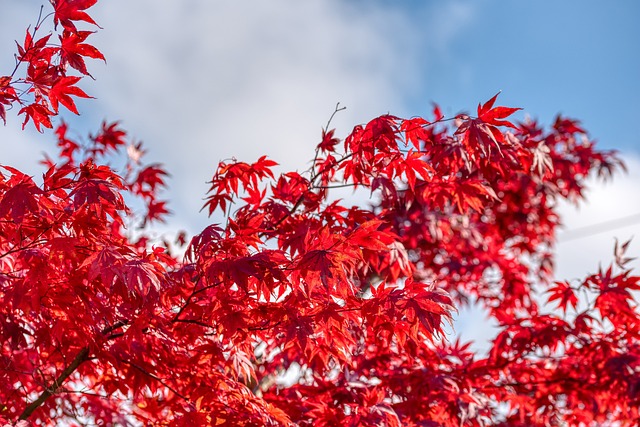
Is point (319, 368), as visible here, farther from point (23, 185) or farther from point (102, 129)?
point (102, 129)

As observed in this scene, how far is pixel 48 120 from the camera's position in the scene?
2443 millimetres

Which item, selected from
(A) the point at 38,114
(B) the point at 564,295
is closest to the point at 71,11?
(A) the point at 38,114

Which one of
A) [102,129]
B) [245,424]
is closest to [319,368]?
[245,424]

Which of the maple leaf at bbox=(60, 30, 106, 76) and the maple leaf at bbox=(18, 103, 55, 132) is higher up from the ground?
the maple leaf at bbox=(60, 30, 106, 76)

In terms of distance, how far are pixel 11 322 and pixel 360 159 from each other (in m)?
1.68

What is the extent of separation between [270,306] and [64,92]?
1177mm

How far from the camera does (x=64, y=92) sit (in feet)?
7.81

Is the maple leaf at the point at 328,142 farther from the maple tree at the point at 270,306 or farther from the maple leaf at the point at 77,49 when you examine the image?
the maple leaf at the point at 77,49

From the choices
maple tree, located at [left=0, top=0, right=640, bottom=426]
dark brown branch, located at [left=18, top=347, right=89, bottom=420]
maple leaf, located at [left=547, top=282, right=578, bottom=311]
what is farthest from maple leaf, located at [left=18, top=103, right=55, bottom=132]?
maple leaf, located at [left=547, top=282, right=578, bottom=311]

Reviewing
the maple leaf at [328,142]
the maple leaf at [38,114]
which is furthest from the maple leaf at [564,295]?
the maple leaf at [38,114]

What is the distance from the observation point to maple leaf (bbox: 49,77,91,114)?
237cm

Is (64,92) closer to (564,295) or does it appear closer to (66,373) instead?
(66,373)

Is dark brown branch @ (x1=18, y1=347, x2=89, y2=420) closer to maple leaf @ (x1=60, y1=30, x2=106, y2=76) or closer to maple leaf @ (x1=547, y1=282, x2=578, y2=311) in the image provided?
maple leaf @ (x1=60, y1=30, x2=106, y2=76)

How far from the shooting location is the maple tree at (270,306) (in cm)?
222
